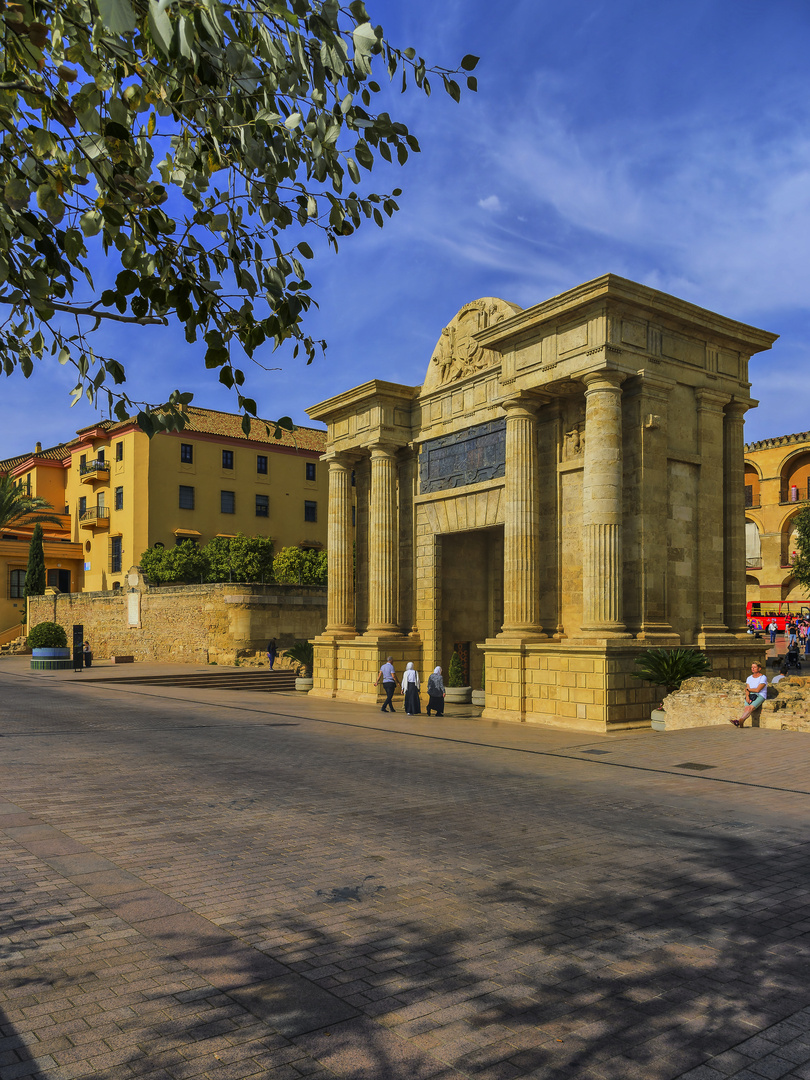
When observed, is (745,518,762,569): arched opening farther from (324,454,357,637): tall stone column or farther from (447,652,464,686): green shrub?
(447,652,464,686): green shrub

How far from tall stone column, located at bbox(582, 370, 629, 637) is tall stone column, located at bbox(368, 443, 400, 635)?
8207mm

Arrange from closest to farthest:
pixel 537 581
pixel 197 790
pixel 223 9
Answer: pixel 223 9 → pixel 197 790 → pixel 537 581

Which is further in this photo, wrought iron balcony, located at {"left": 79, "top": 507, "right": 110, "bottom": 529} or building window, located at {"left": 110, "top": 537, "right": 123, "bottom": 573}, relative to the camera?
wrought iron balcony, located at {"left": 79, "top": 507, "right": 110, "bottom": 529}

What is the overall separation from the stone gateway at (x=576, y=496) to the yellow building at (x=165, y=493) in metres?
29.7

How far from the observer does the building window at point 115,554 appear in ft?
177

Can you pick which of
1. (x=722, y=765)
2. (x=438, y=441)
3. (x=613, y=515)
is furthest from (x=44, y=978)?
(x=438, y=441)

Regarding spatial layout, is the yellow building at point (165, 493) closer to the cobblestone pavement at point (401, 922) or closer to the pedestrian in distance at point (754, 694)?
the pedestrian in distance at point (754, 694)

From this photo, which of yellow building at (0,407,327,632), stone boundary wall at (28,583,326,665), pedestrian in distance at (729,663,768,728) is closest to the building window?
yellow building at (0,407,327,632)

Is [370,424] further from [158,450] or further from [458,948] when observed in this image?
[158,450]

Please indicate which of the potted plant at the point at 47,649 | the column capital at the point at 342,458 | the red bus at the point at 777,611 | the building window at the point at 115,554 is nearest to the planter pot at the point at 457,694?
the column capital at the point at 342,458

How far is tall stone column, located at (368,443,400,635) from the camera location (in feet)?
81.7

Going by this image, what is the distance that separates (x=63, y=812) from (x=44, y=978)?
4319 mm

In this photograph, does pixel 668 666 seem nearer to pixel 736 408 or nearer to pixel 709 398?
pixel 709 398

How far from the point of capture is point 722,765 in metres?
12.4
